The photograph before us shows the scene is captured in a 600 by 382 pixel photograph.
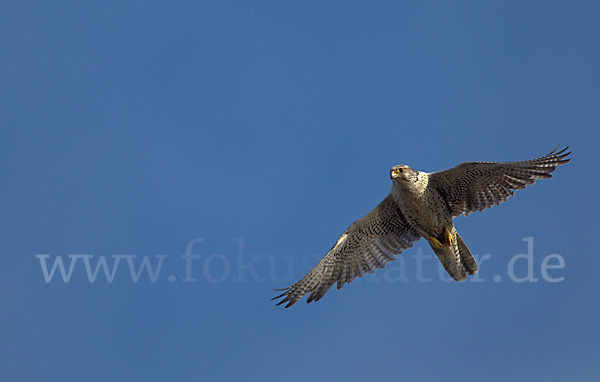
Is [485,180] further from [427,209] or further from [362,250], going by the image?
[362,250]

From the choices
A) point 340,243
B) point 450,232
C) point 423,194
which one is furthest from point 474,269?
point 340,243

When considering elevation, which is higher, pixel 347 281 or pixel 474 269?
pixel 347 281

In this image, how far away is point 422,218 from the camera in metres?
12.6

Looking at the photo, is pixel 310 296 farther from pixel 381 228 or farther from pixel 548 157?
pixel 548 157

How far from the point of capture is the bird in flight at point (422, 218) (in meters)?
12.2

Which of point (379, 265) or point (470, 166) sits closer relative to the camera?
point (470, 166)

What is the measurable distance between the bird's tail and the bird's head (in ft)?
3.91

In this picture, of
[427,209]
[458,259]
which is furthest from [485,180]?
[458,259]

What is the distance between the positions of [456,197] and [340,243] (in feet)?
7.68

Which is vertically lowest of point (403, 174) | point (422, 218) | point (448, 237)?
point (448, 237)

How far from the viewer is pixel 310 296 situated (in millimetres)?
13266

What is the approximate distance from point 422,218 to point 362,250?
1.52m

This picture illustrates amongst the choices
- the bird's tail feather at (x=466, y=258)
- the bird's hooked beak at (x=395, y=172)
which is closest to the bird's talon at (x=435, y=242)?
the bird's tail feather at (x=466, y=258)

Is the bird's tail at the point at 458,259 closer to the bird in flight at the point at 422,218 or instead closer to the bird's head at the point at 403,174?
the bird in flight at the point at 422,218
